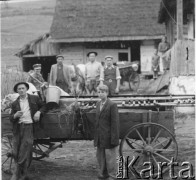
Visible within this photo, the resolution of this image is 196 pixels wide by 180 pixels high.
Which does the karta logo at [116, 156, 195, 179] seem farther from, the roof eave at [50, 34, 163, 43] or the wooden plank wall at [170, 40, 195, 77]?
the roof eave at [50, 34, 163, 43]

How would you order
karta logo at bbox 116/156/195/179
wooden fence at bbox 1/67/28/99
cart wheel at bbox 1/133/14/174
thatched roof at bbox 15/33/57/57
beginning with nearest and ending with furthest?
karta logo at bbox 116/156/195/179 < cart wheel at bbox 1/133/14/174 < wooden fence at bbox 1/67/28/99 < thatched roof at bbox 15/33/57/57

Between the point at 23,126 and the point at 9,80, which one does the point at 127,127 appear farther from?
the point at 9,80

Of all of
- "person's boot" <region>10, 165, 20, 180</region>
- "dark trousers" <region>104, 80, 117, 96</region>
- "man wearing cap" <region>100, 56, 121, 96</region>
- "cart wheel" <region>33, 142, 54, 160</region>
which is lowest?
"person's boot" <region>10, 165, 20, 180</region>

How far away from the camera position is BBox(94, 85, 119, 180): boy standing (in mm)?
5160

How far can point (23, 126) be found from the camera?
5.36m

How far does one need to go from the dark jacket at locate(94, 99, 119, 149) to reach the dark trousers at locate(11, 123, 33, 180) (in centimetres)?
97

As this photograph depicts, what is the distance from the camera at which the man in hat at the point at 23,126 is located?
5355mm

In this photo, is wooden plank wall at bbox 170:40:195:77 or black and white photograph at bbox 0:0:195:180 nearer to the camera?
black and white photograph at bbox 0:0:195:180

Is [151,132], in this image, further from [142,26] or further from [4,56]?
[4,56]

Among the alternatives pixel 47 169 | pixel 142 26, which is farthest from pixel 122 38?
pixel 47 169

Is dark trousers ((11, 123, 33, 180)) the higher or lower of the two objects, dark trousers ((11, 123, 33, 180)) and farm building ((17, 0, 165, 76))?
the lower

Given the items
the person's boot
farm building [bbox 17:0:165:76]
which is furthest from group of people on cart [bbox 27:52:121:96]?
farm building [bbox 17:0:165:76]

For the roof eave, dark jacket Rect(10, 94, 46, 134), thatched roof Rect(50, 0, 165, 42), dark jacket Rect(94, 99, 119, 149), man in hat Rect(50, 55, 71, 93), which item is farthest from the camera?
thatched roof Rect(50, 0, 165, 42)

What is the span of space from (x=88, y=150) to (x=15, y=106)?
233cm
